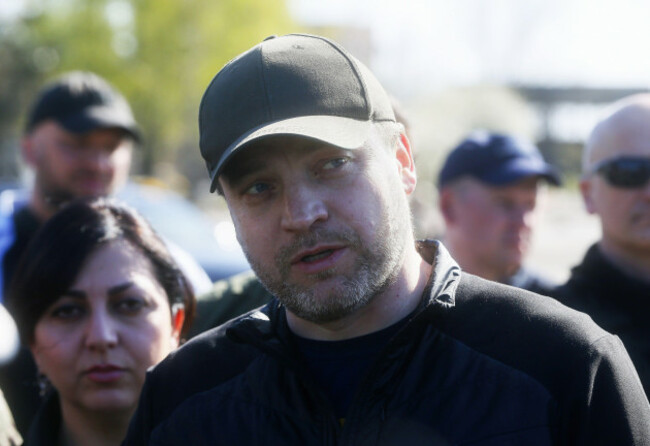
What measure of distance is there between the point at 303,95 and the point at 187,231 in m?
6.18

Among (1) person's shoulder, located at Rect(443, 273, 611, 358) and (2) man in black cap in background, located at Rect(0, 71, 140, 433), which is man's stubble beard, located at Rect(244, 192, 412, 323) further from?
(2) man in black cap in background, located at Rect(0, 71, 140, 433)

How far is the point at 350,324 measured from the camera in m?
2.03

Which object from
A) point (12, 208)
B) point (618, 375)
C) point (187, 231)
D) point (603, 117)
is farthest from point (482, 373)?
point (187, 231)

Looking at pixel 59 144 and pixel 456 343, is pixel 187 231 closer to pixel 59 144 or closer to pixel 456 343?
pixel 59 144

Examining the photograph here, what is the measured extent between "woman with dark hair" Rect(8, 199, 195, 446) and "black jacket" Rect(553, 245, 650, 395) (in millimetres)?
1441

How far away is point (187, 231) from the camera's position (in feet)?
26.3

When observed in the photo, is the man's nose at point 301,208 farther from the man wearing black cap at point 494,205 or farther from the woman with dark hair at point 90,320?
the man wearing black cap at point 494,205

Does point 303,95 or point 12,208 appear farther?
point 12,208

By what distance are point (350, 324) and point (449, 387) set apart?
298 millimetres

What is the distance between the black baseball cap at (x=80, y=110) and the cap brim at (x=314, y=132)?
108 inches

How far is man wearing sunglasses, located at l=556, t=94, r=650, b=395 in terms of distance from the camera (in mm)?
2898

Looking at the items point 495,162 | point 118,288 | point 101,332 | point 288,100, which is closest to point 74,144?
point 118,288

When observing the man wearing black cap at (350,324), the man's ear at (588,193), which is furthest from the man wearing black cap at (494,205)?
the man wearing black cap at (350,324)

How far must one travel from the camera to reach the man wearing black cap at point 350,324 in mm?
1819
